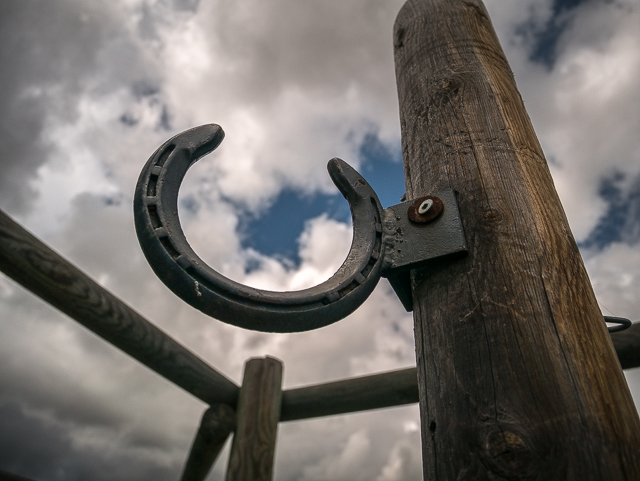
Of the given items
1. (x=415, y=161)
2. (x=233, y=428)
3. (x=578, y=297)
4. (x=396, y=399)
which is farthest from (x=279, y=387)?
(x=578, y=297)

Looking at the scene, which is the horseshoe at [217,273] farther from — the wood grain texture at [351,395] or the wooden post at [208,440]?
the wooden post at [208,440]

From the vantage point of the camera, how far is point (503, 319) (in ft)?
2.24

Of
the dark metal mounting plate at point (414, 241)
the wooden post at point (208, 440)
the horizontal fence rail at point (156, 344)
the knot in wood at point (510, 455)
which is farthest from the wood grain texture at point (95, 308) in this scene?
the knot in wood at point (510, 455)

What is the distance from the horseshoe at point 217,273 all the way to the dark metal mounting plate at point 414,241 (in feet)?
0.09

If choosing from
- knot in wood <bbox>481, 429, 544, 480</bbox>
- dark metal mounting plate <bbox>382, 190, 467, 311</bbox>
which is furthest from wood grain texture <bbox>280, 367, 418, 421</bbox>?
knot in wood <bbox>481, 429, 544, 480</bbox>

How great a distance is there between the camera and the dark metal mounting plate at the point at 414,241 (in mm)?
800

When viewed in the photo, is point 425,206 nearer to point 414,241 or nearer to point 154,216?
point 414,241

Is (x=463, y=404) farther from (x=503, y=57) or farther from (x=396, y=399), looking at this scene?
(x=396, y=399)

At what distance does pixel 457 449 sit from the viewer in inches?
24.5

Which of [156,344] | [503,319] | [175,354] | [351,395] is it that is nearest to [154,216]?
[503,319]

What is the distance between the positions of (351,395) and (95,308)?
145 centimetres

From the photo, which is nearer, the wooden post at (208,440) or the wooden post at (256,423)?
the wooden post at (256,423)

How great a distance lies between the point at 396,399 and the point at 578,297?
1906 millimetres

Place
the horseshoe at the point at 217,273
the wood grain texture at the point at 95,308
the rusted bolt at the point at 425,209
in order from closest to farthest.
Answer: the horseshoe at the point at 217,273
the rusted bolt at the point at 425,209
the wood grain texture at the point at 95,308
